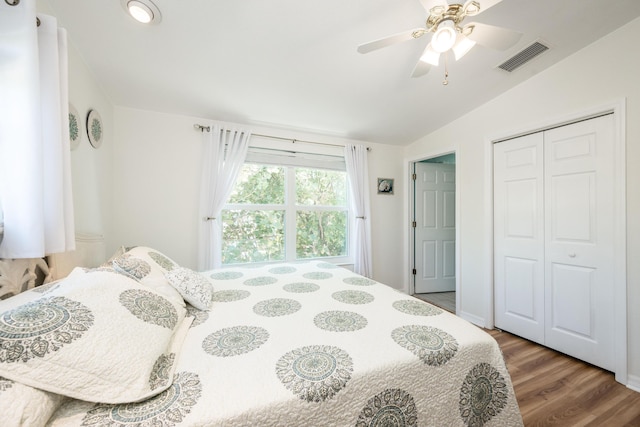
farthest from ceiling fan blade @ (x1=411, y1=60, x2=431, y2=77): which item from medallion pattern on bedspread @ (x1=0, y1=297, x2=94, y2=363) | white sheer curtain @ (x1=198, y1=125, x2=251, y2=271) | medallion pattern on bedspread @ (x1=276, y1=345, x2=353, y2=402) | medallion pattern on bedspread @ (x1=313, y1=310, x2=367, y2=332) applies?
medallion pattern on bedspread @ (x1=0, y1=297, x2=94, y2=363)

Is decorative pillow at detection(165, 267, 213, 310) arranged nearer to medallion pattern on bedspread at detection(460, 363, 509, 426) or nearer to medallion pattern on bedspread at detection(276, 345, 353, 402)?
medallion pattern on bedspread at detection(276, 345, 353, 402)

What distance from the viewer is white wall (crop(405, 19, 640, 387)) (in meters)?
1.71

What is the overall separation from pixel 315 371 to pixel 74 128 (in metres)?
2.14

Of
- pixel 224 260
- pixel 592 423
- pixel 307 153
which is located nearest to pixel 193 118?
pixel 307 153

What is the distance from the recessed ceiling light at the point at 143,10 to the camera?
1.42 metres

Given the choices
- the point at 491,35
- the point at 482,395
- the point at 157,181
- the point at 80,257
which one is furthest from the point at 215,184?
the point at 482,395

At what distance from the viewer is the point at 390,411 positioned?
811 millimetres

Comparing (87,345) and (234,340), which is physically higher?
(87,345)

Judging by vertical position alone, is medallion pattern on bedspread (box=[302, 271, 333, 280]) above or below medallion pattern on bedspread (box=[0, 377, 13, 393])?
below

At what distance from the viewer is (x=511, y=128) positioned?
2408 mm

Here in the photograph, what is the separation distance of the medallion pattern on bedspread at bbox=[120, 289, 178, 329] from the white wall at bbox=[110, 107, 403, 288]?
1.73 meters

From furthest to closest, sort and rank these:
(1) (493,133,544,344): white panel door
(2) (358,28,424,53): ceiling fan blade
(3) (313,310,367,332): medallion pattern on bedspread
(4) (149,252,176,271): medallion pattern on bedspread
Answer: (1) (493,133,544,344): white panel door → (4) (149,252,176,271): medallion pattern on bedspread → (2) (358,28,424,53): ceiling fan blade → (3) (313,310,367,332): medallion pattern on bedspread

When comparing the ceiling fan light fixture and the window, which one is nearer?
the ceiling fan light fixture

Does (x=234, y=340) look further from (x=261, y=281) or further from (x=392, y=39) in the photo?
(x=392, y=39)
